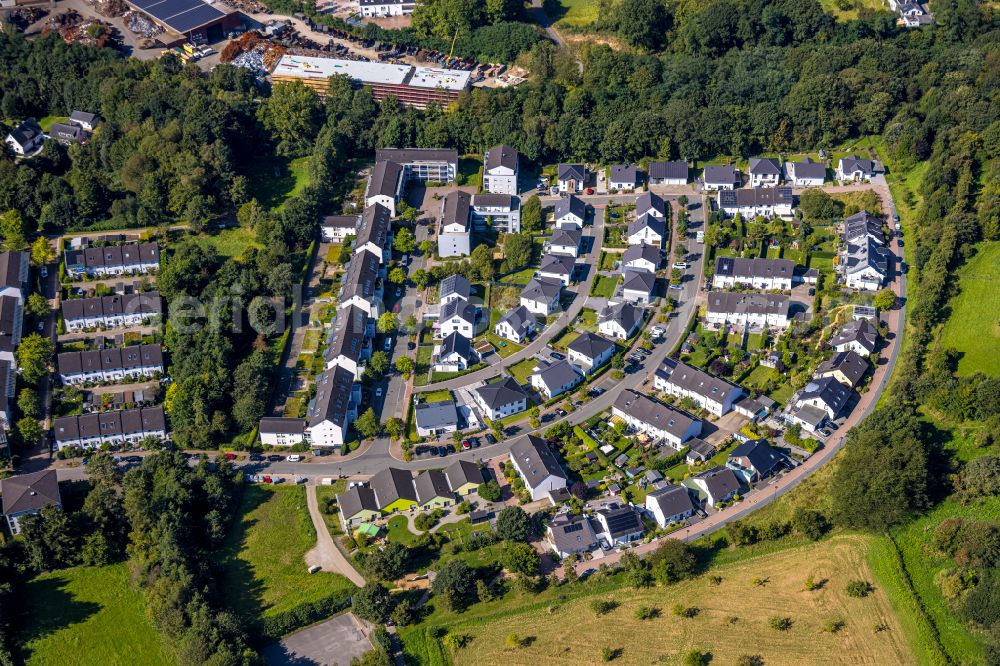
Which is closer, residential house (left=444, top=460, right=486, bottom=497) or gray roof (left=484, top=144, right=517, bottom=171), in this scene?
residential house (left=444, top=460, right=486, bottom=497)

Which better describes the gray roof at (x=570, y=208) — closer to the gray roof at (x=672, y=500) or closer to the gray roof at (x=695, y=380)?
the gray roof at (x=695, y=380)

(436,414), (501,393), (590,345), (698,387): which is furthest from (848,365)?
(436,414)

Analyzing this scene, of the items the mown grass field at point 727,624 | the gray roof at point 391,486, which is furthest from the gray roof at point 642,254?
the mown grass field at point 727,624

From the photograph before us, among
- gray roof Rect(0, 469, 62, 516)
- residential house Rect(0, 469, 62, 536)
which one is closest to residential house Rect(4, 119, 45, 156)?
gray roof Rect(0, 469, 62, 516)

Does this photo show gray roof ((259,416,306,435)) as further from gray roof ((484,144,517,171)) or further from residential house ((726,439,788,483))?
gray roof ((484,144,517,171))

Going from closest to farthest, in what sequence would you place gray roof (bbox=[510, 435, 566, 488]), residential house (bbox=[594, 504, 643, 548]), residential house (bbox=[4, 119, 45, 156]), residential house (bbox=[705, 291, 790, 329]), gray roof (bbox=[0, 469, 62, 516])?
1. residential house (bbox=[594, 504, 643, 548])
2. gray roof (bbox=[0, 469, 62, 516])
3. gray roof (bbox=[510, 435, 566, 488])
4. residential house (bbox=[705, 291, 790, 329])
5. residential house (bbox=[4, 119, 45, 156])
